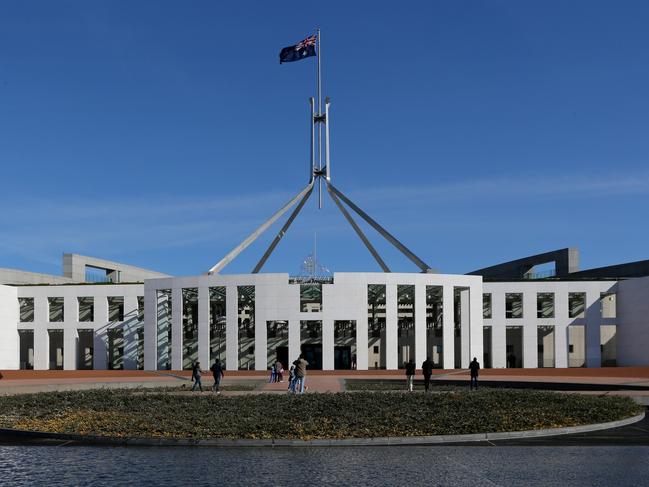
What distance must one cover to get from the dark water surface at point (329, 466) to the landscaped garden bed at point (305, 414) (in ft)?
5.33

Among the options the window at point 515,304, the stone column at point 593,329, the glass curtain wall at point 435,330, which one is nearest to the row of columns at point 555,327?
the stone column at point 593,329

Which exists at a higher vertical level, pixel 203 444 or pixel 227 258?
pixel 227 258

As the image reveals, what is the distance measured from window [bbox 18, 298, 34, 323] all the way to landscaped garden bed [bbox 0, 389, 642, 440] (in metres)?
45.1

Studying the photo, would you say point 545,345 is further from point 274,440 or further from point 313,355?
point 274,440

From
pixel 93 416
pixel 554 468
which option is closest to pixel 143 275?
pixel 93 416

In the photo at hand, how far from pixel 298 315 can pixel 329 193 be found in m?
14.5

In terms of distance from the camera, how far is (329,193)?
64.7m

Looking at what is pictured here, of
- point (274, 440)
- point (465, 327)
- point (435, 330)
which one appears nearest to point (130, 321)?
point (435, 330)

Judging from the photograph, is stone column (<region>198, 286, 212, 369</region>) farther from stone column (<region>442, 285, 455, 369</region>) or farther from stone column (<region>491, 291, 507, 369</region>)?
stone column (<region>491, 291, 507, 369</region>)

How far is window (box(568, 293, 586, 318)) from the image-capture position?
212 ft

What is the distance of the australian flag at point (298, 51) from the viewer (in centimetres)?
5762

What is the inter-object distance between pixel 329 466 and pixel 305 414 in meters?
6.36

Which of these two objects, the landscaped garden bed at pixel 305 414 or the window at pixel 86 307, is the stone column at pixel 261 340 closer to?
the window at pixel 86 307

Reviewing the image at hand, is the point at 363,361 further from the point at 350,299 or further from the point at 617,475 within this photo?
the point at 617,475
